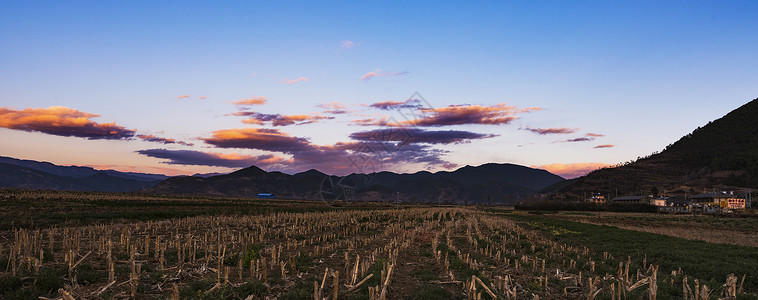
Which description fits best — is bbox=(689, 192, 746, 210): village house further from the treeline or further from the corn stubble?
the corn stubble

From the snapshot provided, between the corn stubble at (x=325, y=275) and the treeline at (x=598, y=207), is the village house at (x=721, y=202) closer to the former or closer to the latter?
the treeline at (x=598, y=207)

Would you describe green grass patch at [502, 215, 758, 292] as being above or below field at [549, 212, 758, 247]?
above

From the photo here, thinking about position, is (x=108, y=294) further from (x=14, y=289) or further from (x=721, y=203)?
(x=721, y=203)

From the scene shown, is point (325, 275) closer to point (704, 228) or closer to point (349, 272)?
point (349, 272)

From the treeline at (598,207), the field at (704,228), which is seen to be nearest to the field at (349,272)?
the field at (704,228)

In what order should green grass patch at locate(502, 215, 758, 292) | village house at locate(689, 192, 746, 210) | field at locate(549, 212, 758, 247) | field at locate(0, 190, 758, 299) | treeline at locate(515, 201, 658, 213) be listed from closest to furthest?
field at locate(0, 190, 758, 299)
green grass patch at locate(502, 215, 758, 292)
field at locate(549, 212, 758, 247)
treeline at locate(515, 201, 658, 213)
village house at locate(689, 192, 746, 210)

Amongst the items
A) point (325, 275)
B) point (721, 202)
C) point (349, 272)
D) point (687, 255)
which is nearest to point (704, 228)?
point (687, 255)

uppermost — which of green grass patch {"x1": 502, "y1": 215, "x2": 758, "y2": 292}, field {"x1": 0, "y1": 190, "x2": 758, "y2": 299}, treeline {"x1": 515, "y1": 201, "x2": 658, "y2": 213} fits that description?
field {"x1": 0, "y1": 190, "x2": 758, "y2": 299}

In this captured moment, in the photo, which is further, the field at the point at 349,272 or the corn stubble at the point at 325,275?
the field at the point at 349,272

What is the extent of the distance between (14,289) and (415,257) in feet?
55.4

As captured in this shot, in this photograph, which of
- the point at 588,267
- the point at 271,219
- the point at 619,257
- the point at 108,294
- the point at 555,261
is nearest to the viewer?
the point at 108,294

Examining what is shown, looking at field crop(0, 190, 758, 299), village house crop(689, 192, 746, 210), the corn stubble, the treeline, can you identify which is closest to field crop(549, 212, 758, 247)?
field crop(0, 190, 758, 299)

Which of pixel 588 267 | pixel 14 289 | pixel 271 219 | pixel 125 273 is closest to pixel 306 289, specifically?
pixel 125 273

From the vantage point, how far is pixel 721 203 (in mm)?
135625
